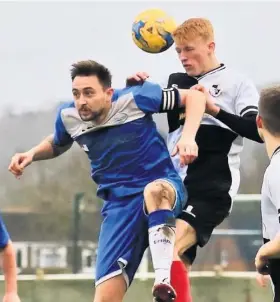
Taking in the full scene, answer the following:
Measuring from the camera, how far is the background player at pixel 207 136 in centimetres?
595

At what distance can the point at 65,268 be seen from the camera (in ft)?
42.6

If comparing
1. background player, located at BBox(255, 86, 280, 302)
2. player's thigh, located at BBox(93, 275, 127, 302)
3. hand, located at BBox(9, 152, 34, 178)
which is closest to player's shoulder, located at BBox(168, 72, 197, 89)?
hand, located at BBox(9, 152, 34, 178)

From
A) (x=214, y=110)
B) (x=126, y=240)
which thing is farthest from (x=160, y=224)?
(x=214, y=110)

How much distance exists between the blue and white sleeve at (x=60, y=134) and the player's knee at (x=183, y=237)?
713 mm

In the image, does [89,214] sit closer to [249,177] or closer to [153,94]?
[249,177]

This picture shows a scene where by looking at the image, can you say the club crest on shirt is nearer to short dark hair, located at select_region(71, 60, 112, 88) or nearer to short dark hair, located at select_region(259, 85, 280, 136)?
short dark hair, located at select_region(71, 60, 112, 88)

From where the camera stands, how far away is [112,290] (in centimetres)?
562

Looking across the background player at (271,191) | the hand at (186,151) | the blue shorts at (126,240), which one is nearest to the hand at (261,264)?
the background player at (271,191)

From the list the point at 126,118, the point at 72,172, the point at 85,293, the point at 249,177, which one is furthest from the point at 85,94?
the point at 72,172

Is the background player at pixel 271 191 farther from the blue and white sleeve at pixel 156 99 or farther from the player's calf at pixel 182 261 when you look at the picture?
the player's calf at pixel 182 261

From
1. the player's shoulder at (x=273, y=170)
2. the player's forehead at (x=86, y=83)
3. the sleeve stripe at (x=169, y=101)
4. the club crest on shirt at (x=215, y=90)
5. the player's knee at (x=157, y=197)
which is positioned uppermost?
the player's forehead at (x=86, y=83)

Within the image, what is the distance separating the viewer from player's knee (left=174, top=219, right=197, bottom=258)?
5840 mm

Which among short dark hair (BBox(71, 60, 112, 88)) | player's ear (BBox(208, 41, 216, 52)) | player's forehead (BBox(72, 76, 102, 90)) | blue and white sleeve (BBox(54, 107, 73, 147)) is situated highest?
player's ear (BBox(208, 41, 216, 52))

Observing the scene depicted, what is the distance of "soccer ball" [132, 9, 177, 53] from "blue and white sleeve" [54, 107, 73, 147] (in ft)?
2.24
